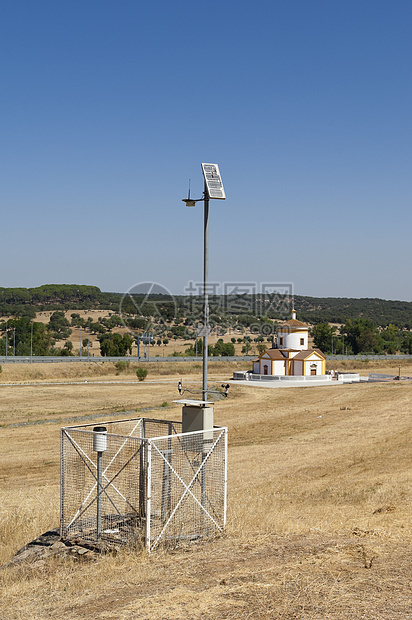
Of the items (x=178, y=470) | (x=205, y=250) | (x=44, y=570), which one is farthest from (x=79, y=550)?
(x=205, y=250)

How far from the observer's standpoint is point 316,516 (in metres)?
14.2

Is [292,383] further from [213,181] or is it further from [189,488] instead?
[189,488]

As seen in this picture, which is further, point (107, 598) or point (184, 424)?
point (184, 424)

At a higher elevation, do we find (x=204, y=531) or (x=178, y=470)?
(x=178, y=470)

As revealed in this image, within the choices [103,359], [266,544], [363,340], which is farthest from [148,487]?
[363,340]

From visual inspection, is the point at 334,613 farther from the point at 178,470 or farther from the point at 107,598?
the point at 178,470

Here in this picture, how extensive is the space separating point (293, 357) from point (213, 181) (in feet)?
183

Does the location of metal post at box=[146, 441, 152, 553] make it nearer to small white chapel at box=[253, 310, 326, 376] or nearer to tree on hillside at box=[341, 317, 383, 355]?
small white chapel at box=[253, 310, 326, 376]

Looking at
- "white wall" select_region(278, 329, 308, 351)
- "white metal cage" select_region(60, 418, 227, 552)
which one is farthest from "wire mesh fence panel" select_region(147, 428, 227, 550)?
"white wall" select_region(278, 329, 308, 351)

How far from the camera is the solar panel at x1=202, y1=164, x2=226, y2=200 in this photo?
13695 millimetres

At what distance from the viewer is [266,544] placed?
1098cm

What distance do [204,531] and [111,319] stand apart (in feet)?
519

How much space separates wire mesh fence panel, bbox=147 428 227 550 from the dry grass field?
469 mm

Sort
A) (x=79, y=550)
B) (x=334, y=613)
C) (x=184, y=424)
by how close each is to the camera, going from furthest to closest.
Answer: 1. (x=184, y=424)
2. (x=79, y=550)
3. (x=334, y=613)
